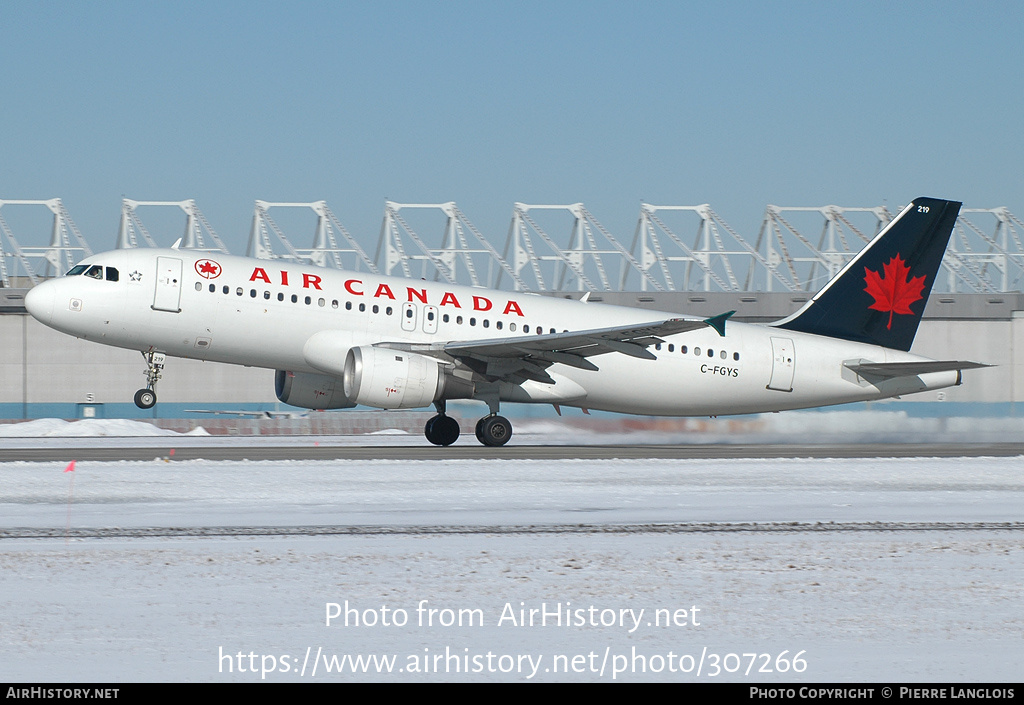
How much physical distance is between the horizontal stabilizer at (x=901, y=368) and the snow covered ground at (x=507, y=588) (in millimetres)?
14159

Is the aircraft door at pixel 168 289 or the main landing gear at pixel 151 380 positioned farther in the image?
the aircraft door at pixel 168 289

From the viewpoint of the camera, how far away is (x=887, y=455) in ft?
87.4

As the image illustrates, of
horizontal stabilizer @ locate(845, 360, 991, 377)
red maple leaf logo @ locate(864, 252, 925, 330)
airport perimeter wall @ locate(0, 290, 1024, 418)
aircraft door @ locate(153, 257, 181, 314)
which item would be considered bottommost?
airport perimeter wall @ locate(0, 290, 1024, 418)

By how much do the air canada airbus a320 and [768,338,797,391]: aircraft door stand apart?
4 centimetres

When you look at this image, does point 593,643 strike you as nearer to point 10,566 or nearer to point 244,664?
point 244,664

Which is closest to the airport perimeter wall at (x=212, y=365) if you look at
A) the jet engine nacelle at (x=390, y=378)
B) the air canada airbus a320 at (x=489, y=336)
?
the air canada airbus a320 at (x=489, y=336)

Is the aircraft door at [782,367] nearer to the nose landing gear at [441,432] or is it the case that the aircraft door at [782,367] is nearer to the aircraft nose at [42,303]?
the nose landing gear at [441,432]

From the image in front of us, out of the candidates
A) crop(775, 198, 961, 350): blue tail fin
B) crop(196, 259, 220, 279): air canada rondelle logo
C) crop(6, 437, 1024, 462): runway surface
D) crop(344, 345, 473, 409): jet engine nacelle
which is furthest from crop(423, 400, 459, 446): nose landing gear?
crop(775, 198, 961, 350): blue tail fin

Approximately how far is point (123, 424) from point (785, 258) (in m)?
66.7

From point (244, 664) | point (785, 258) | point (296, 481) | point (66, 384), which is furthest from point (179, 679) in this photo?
point (785, 258)

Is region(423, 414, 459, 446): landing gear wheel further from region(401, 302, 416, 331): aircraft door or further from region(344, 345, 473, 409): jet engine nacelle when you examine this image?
region(401, 302, 416, 331): aircraft door

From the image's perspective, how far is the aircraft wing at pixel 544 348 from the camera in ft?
86.5

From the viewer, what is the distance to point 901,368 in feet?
101

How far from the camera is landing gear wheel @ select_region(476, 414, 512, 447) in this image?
28609mm
